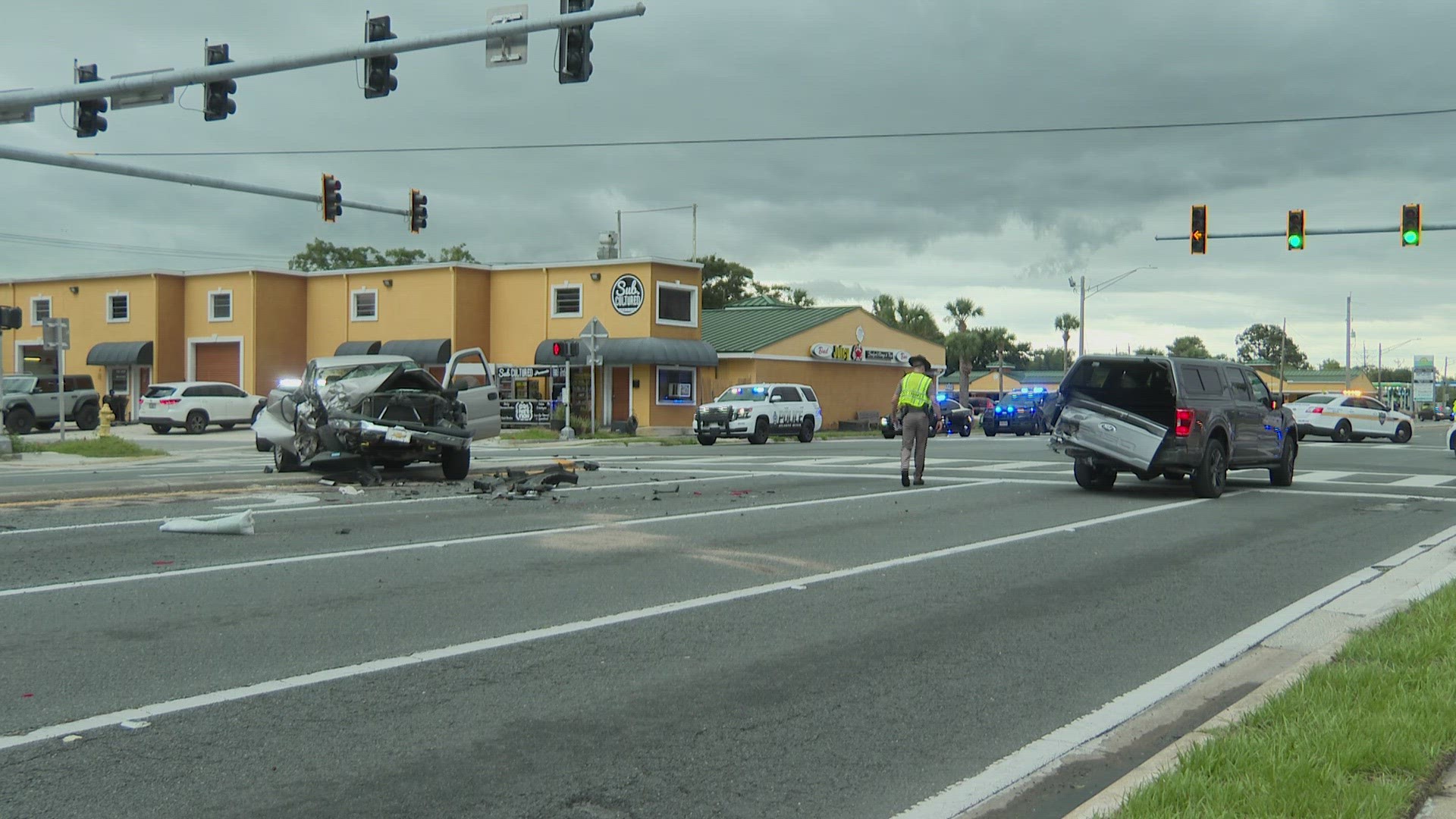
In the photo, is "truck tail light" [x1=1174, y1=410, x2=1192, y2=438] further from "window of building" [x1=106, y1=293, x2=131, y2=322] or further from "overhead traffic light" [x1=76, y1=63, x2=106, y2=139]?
"window of building" [x1=106, y1=293, x2=131, y2=322]

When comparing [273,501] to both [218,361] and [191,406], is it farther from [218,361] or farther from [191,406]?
[218,361]

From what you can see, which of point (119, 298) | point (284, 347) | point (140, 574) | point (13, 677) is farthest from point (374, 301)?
point (13, 677)

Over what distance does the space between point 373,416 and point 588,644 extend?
10.7m

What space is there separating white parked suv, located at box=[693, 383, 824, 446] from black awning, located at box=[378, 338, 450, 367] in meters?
14.2

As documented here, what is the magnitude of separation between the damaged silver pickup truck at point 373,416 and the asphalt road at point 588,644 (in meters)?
2.03

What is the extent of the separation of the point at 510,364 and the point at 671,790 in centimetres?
4177

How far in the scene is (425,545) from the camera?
1027cm

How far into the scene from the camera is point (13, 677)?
18.5 feet

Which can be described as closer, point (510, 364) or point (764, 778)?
point (764, 778)

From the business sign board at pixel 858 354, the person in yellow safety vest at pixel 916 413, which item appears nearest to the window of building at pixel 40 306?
the business sign board at pixel 858 354

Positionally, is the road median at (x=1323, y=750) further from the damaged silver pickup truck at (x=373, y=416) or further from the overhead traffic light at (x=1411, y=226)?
the overhead traffic light at (x=1411, y=226)

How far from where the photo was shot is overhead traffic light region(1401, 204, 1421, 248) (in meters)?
28.3

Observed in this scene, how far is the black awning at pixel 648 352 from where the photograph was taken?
42000 millimetres

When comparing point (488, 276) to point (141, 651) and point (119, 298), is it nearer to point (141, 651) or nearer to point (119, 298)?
point (119, 298)
